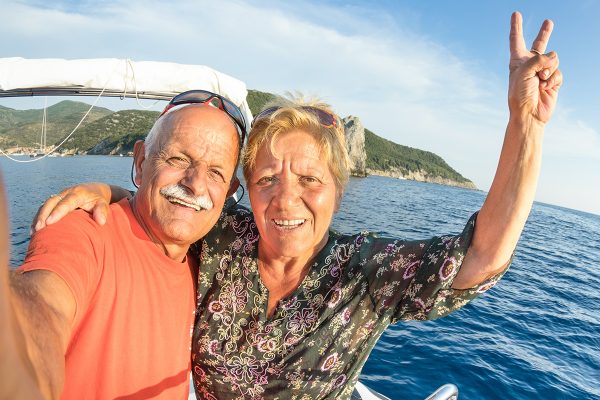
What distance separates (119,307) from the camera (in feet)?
6.13

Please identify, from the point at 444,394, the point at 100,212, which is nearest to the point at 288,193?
the point at 100,212

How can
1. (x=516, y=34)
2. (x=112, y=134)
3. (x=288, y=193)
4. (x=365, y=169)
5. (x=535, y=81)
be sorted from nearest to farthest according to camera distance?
(x=535, y=81) < (x=516, y=34) < (x=288, y=193) < (x=112, y=134) < (x=365, y=169)

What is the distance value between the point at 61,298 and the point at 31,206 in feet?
83.5

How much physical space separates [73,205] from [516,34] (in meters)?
2.24

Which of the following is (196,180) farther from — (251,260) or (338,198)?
(338,198)

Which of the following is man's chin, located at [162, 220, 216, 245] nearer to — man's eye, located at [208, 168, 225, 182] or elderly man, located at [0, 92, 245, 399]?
elderly man, located at [0, 92, 245, 399]

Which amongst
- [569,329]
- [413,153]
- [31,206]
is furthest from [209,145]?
[413,153]

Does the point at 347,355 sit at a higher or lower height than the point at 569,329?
higher

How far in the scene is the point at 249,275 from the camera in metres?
2.28

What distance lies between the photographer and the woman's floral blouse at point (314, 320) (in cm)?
202

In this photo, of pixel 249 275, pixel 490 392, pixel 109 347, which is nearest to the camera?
pixel 109 347

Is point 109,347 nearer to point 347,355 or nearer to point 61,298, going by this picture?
point 61,298

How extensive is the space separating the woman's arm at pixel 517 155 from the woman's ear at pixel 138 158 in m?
1.90

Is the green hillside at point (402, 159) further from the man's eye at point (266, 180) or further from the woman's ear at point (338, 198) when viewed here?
the man's eye at point (266, 180)
